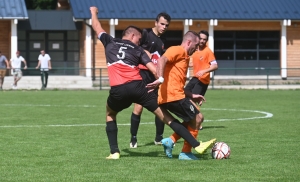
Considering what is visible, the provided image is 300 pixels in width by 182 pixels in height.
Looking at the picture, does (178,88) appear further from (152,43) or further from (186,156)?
(152,43)

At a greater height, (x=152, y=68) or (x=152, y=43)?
(x=152, y=43)

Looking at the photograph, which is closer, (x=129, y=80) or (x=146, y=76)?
(x=129, y=80)

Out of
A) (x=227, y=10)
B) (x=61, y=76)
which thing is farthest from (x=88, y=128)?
(x=227, y=10)

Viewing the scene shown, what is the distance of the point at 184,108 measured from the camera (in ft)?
33.1

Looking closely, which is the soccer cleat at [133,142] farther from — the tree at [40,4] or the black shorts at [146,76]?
the tree at [40,4]

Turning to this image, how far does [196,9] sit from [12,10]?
10.8m

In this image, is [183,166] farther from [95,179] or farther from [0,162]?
[0,162]

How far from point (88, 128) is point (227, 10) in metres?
30.0

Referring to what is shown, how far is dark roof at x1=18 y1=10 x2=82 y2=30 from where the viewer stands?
144 ft

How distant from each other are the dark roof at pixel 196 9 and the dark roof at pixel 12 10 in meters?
2.91

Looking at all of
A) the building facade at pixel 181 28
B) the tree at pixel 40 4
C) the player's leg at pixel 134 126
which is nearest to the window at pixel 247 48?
the building facade at pixel 181 28

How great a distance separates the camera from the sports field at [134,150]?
8.79 meters

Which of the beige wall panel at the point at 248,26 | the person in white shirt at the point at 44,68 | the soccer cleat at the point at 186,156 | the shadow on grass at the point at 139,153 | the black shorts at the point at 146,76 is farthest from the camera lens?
the beige wall panel at the point at 248,26

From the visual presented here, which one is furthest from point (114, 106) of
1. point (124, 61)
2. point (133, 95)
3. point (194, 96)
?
point (194, 96)
